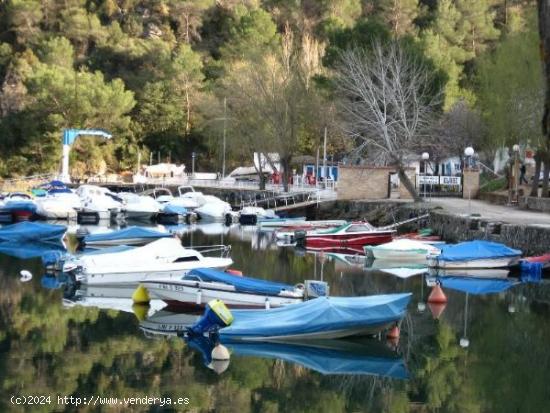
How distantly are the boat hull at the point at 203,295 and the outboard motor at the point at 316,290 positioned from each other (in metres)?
0.34

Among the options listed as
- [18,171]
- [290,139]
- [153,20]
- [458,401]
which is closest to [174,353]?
[458,401]

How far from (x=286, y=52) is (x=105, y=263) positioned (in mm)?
42927

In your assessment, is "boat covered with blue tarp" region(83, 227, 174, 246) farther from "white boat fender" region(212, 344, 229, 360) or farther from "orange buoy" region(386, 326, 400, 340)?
"white boat fender" region(212, 344, 229, 360)

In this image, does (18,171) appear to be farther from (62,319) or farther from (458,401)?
(458,401)

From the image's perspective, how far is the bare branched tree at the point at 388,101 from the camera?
52031 millimetres

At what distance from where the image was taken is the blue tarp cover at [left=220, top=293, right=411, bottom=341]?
1950 centimetres

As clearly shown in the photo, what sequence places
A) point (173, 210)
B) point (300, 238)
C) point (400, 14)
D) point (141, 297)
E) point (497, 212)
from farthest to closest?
point (400, 14) < point (173, 210) < point (497, 212) < point (300, 238) < point (141, 297)

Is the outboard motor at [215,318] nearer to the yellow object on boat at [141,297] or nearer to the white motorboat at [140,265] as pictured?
the yellow object on boat at [141,297]

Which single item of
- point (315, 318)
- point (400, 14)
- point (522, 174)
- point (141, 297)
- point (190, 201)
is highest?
point (400, 14)

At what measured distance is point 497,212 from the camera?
1769 inches

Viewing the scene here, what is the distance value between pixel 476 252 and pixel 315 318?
→ 48.2 ft

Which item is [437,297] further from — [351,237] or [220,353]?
[351,237]

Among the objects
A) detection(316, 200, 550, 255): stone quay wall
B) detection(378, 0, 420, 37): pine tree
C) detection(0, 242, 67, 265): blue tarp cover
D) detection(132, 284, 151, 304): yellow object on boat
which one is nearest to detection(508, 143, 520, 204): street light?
detection(316, 200, 550, 255): stone quay wall

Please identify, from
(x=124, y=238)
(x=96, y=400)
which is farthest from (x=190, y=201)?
(x=96, y=400)
